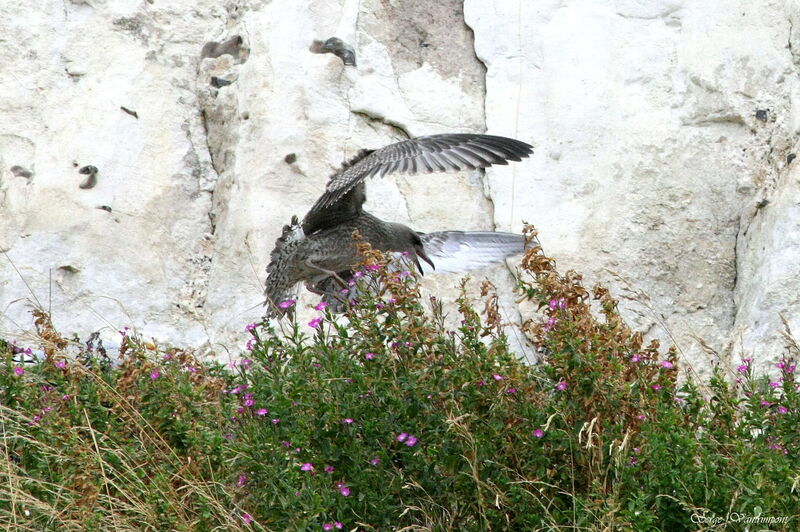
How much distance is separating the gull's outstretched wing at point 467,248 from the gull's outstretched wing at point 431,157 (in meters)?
0.78

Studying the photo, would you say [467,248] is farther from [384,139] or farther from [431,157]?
[384,139]

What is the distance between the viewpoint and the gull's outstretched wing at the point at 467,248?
22.4ft

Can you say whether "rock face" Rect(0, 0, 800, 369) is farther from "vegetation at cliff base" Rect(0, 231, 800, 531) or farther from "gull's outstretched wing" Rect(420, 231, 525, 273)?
"vegetation at cliff base" Rect(0, 231, 800, 531)

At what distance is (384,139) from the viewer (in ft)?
25.6

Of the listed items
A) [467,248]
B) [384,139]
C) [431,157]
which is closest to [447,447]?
[431,157]

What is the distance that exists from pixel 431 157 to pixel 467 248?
0.96 m

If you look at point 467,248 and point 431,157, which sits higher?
point 431,157

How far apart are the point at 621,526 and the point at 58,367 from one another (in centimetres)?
250

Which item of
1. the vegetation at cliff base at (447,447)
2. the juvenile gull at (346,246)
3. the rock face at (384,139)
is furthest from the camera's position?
the rock face at (384,139)

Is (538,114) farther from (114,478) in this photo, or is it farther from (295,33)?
(114,478)

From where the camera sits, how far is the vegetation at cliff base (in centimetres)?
378

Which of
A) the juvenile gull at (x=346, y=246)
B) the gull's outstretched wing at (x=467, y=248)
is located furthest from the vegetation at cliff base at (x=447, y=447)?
the gull's outstretched wing at (x=467, y=248)

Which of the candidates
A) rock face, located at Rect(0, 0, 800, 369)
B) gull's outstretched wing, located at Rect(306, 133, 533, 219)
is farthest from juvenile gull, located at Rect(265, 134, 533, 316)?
rock face, located at Rect(0, 0, 800, 369)

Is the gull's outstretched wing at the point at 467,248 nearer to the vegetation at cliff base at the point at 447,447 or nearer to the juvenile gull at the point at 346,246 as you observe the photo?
the juvenile gull at the point at 346,246
